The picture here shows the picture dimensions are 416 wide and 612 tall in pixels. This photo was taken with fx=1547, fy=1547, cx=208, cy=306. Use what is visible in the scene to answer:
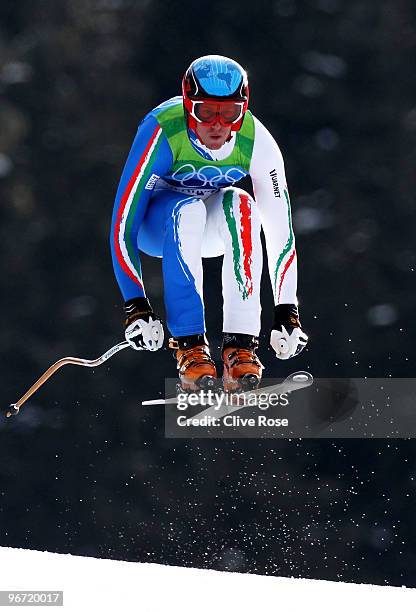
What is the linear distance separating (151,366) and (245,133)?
4672 millimetres

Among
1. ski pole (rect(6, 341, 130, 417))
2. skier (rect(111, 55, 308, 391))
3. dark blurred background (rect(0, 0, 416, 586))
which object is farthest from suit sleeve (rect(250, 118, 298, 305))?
dark blurred background (rect(0, 0, 416, 586))

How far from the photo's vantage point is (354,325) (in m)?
10.2

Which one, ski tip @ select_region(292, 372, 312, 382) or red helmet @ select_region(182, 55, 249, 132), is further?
ski tip @ select_region(292, 372, 312, 382)

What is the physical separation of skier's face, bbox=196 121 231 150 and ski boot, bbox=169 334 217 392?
71 cm

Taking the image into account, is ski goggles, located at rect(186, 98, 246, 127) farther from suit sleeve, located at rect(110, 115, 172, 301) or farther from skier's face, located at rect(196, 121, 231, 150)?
suit sleeve, located at rect(110, 115, 172, 301)

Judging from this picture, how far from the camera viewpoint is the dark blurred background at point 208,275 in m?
9.88

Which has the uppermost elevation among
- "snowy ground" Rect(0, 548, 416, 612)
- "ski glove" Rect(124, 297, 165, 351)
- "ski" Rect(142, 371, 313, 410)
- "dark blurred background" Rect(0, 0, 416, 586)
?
"dark blurred background" Rect(0, 0, 416, 586)

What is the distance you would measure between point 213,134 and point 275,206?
405mm

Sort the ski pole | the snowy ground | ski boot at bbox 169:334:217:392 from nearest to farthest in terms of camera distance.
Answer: ski boot at bbox 169:334:217:392
the ski pole
the snowy ground

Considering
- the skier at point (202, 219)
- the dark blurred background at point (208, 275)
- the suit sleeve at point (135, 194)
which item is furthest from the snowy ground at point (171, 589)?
the dark blurred background at point (208, 275)

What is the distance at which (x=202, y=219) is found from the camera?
18.7 feet

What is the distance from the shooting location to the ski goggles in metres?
5.57

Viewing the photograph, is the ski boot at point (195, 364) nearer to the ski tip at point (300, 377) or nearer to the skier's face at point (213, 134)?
the ski tip at point (300, 377)

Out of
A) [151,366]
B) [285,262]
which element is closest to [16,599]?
[285,262]
